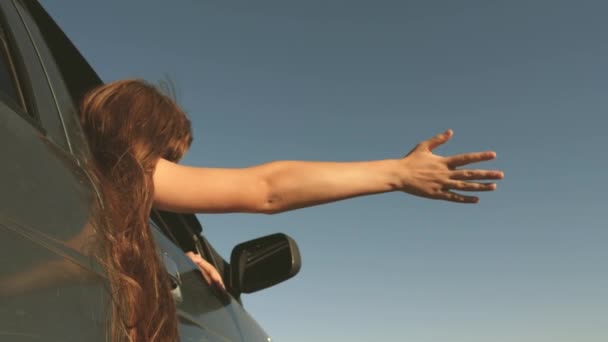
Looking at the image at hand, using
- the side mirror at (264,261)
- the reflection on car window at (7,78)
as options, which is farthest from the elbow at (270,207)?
the side mirror at (264,261)

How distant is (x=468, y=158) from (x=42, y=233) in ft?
4.47

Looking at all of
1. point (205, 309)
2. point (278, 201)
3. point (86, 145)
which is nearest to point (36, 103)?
point (86, 145)

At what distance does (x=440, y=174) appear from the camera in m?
2.11

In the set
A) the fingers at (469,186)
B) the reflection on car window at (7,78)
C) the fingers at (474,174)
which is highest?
the fingers at (474,174)

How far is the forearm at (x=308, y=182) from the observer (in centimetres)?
192

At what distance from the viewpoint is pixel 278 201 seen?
1.93 meters

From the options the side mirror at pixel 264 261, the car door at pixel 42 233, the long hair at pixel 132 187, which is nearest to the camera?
the car door at pixel 42 233

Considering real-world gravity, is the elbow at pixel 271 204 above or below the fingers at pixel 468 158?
below

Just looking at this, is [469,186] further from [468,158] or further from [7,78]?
[7,78]

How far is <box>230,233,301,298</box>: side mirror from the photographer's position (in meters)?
3.05

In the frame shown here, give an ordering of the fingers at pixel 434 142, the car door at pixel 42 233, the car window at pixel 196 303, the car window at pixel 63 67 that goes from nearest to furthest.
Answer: the car door at pixel 42 233, the car window at pixel 63 67, the car window at pixel 196 303, the fingers at pixel 434 142

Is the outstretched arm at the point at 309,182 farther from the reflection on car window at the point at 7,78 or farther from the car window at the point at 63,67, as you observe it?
the reflection on car window at the point at 7,78

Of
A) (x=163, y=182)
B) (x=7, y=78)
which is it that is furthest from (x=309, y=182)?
(x=7, y=78)

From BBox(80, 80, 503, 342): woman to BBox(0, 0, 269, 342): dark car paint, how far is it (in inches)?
4.1
